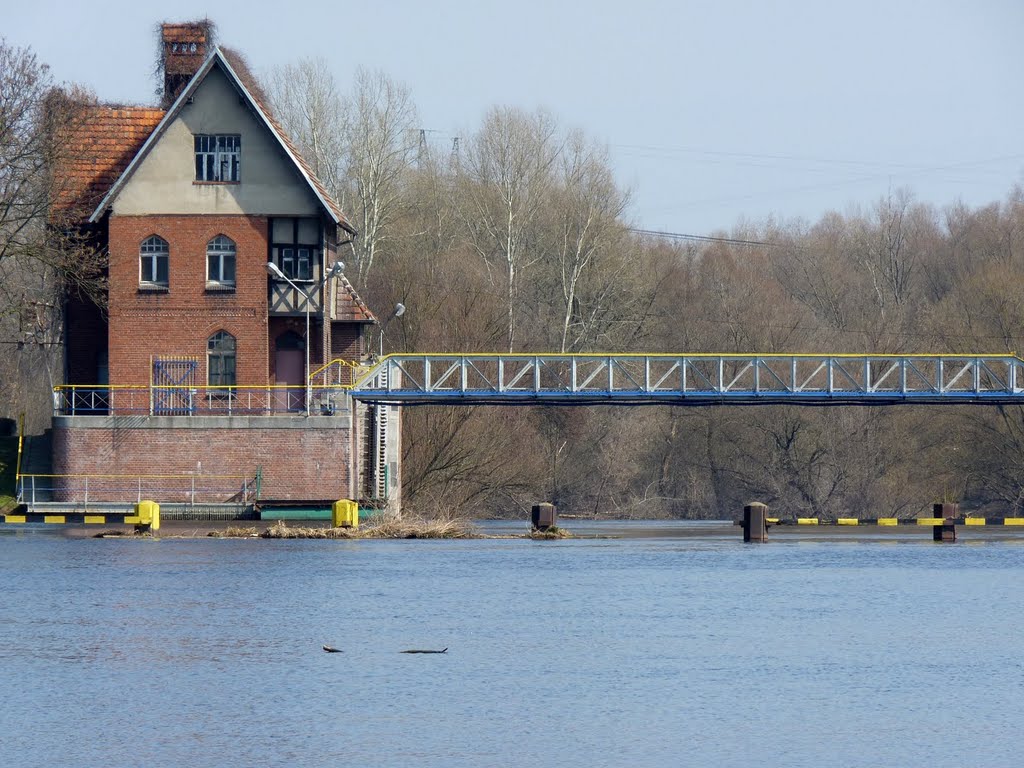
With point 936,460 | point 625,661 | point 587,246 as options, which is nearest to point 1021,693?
point 625,661

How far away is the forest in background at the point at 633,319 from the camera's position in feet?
258

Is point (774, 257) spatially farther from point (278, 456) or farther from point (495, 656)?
point (495, 656)

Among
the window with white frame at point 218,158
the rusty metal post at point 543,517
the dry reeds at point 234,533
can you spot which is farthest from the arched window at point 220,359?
the rusty metal post at point 543,517

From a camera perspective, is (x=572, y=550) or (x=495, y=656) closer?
(x=495, y=656)

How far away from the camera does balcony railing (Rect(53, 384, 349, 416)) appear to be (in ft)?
180

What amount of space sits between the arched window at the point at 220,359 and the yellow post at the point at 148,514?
22.2ft

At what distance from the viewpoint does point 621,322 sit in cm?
8919

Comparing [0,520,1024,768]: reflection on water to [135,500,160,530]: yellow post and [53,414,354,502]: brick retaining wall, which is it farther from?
[53,414,354,502]: brick retaining wall

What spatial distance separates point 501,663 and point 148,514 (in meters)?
26.2

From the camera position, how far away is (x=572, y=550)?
→ 49906 millimetres

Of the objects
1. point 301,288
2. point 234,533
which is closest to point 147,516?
point 234,533

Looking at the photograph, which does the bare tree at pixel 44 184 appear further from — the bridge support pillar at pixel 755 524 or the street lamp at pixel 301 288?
the bridge support pillar at pixel 755 524

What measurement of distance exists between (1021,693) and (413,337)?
5421 centimetres

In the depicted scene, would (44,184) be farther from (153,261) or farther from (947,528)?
(947,528)
